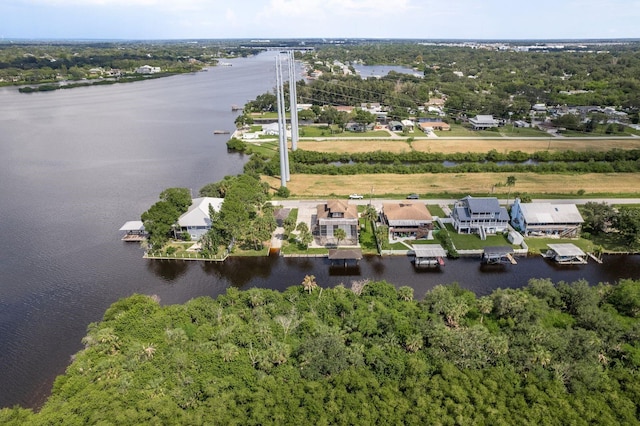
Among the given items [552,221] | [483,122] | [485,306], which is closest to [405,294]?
[485,306]

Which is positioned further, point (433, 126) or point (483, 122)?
point (433, 126)

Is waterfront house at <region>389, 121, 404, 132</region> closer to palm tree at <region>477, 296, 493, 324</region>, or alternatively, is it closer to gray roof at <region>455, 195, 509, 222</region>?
gray roof at <region>455, 195, 509, 222</region>

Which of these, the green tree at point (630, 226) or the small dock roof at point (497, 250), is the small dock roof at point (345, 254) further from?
the green tree at point (630, 226)

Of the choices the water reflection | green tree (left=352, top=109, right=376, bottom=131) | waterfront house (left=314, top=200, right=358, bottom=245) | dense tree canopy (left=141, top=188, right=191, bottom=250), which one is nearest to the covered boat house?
dense tree canopy (left=141, top=188, right=191, bottom=250)

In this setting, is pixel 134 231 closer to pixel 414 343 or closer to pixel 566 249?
pixel 414 343

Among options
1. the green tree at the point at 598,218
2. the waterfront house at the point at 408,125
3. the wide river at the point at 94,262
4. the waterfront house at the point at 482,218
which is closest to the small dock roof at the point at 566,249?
the wide river at the point at 94,262

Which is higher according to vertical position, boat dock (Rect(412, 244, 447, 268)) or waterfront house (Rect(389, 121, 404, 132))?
waterfront house (Rect(389, 121, 404, 132))

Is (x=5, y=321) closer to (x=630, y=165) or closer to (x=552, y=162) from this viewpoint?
(x=552, y=162)

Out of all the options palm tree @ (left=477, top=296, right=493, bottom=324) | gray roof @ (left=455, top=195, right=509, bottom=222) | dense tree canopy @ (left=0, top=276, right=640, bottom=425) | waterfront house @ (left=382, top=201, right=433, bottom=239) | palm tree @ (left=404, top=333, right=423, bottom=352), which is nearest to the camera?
dense tree canopy @ (left=0, top=276, right=640, bottom=425)
